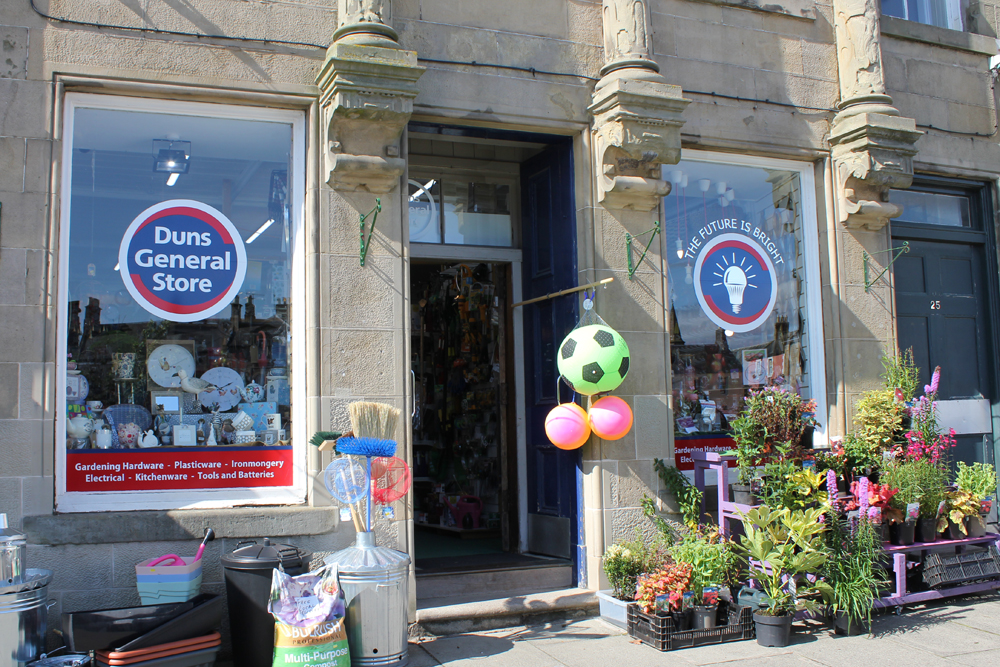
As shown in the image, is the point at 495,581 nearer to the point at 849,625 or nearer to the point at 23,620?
the point at 849,625

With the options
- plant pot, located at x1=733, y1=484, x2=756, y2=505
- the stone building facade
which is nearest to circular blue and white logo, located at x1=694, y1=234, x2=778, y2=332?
the stone building facade

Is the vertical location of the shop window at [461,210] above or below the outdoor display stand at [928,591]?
above

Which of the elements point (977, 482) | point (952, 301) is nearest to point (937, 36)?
point (952, 301)

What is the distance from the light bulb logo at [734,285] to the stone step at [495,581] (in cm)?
281

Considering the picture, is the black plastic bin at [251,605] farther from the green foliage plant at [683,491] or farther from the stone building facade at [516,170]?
the green foliage plant at [683,491]

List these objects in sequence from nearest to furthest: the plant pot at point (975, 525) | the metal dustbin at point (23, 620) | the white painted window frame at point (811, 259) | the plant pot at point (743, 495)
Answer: the metal dustbin at point (23, 620), the plant pot at point (743, 495), the plant pot at point (975, 525), the white painted window frame at point (811, 259)

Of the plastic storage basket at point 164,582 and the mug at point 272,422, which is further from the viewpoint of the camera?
the mug at point 272,422

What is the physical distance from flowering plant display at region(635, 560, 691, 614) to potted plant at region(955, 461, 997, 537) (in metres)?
2.79

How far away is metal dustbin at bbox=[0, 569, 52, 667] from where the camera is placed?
15.2 ft

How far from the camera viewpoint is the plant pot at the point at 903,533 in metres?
6.55

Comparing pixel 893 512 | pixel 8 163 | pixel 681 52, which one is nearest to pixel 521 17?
pixel 681 52

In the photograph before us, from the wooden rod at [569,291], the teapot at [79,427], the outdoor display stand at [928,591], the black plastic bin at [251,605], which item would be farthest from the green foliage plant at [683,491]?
the teapot at [79,427]

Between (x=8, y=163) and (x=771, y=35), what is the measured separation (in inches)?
256

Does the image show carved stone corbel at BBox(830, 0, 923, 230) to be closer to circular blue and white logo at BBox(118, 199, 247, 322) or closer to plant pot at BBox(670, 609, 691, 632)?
plant pot at BBox(670, 609, 691, 632)
